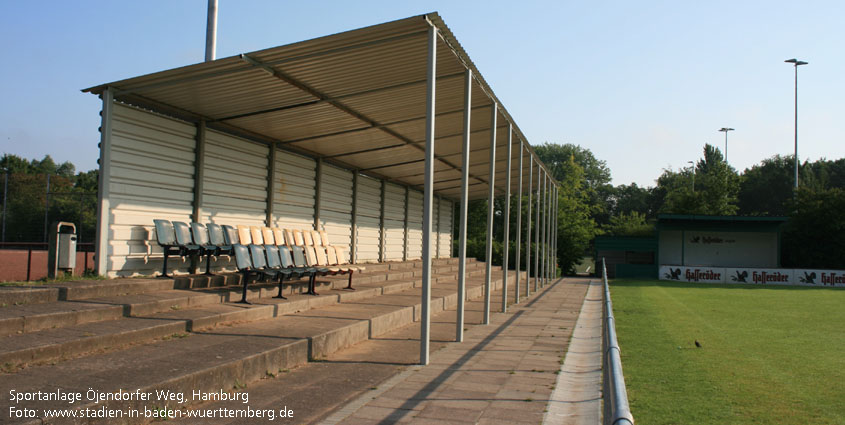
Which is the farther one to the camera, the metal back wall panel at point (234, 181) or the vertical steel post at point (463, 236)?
the metal back wall panel at point (234, 181)

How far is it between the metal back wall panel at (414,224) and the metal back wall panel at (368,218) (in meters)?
2.97

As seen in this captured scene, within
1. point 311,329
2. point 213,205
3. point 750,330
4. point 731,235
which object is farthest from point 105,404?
point 731,235

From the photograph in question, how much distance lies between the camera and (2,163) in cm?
5769

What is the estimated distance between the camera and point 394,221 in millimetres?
19391

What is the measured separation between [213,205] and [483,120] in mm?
5466

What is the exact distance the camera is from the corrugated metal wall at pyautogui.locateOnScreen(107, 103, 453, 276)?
850 centimetres

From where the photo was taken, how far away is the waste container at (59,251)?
7430 millimetres

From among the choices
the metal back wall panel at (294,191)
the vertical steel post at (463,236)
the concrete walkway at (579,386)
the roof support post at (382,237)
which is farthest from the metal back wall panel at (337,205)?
the concrete walkway at (579,386)

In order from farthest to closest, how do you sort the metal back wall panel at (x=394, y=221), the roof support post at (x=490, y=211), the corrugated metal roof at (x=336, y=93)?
the metal back wall panel at (x=394, y=221) → the roof support post at (x=490, y=211) → the corrugated metal roof at (x=336, y=93)

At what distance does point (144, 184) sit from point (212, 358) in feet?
16.4

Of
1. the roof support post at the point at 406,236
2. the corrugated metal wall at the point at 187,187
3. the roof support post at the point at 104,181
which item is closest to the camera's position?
the roof support post at the point at 104,181

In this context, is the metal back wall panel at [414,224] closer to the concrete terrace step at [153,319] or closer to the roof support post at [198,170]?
the concrete terrace step at [153,319]

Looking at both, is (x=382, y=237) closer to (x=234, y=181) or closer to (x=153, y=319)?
(x=234, y=181)

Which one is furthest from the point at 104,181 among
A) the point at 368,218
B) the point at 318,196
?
the point at 368,218
